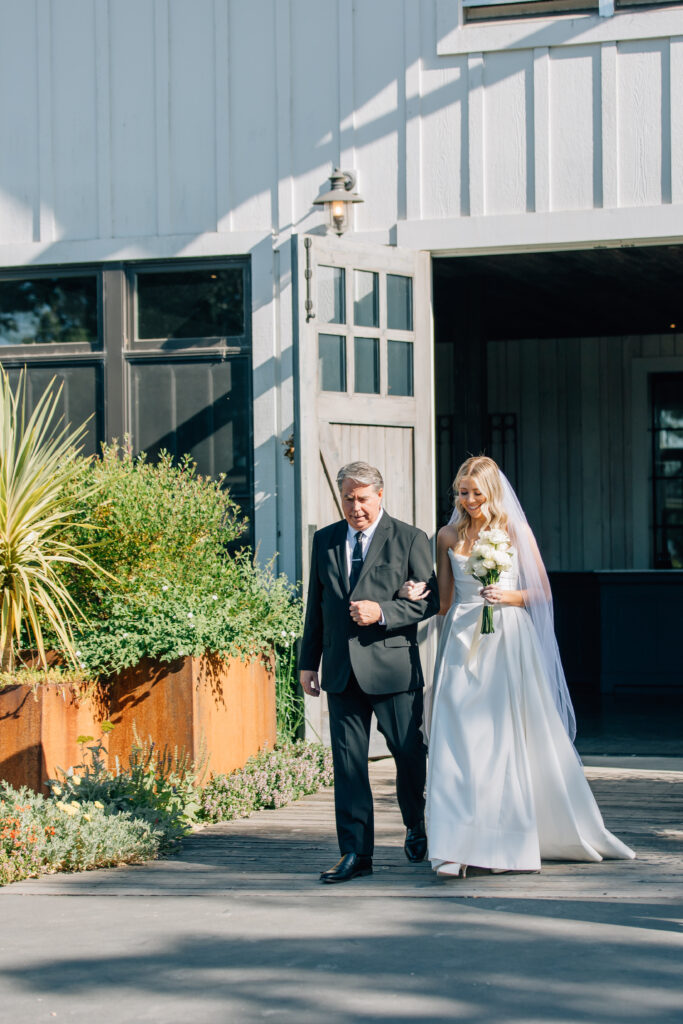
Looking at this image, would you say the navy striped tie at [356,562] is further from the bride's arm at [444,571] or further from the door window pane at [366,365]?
the door window pane at [366,365]

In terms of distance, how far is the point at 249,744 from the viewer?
7.47 metres

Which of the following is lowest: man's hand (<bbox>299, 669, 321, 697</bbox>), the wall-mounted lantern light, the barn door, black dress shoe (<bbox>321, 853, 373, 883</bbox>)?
black dress shoe (<bbox>321, 853, 373, 883</bbox>)

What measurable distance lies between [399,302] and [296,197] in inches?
38.1

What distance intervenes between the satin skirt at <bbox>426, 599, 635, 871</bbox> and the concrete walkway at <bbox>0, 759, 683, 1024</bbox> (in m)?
0.12

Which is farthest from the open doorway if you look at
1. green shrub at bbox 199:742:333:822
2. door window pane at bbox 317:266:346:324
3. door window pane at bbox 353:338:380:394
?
green shrub at bbox 199:742:333:822

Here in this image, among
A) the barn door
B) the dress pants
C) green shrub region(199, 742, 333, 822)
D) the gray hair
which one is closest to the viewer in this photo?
the dress pants

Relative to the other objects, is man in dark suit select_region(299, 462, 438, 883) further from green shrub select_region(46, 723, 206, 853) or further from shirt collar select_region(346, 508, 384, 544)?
green shrub select_region(46, 723, 206, 853)

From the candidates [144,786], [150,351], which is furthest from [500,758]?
[150,351]

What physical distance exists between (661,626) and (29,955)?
8.79 meters

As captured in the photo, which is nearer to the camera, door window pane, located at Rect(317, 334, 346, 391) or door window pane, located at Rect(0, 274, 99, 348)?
door window pane, located at Rect(317, 334, 346, 391)

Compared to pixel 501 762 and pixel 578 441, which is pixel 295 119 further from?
pixel 578 441

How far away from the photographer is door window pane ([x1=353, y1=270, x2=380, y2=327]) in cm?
795

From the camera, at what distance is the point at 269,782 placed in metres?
7.19

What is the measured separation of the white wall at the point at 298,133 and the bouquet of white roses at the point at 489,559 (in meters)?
2.93
